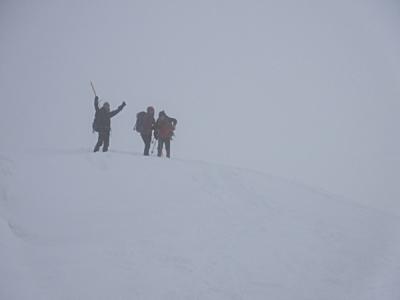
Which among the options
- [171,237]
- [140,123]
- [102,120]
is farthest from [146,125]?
[171,237]

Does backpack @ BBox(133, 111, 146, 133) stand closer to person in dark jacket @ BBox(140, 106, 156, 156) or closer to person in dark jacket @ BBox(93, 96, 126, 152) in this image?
person in dark jacket @ BBox(140, 106, 156, 156)

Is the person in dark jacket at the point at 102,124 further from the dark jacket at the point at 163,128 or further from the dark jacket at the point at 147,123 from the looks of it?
the dark jacket at the point at 163,128

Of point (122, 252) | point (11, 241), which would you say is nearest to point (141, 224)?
point (122, 252)

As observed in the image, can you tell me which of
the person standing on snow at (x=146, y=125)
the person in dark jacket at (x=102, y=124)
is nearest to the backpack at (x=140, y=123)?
the person standing on snow at (x=146, y=125)

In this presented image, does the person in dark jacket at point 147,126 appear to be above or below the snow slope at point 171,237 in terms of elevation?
above

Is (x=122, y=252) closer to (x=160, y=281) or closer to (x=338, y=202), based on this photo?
(x=160, y=281)

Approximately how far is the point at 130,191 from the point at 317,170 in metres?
190

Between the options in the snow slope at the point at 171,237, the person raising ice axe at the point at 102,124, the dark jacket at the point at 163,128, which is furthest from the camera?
the dark jacket at the point at 163,128

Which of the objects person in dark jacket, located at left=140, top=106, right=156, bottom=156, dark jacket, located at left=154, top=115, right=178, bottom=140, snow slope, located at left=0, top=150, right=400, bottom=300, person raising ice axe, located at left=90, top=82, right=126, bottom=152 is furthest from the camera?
dark jacket, located at left=154, top=115, right=178, bottom=140

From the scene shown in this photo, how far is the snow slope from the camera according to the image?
9141 millimetres

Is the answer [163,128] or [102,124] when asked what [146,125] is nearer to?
[163,128]

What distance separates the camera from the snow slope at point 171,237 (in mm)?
9141

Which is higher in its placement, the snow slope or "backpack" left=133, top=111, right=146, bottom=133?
"backpack" left=133, top=111, right=146, bottom=133

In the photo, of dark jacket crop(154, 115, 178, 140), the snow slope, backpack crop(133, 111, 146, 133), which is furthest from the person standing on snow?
the snow slope
